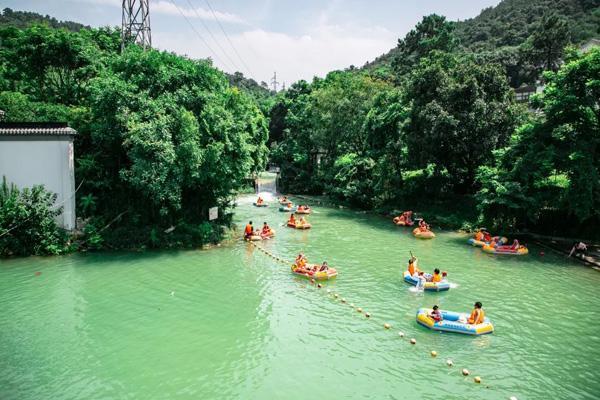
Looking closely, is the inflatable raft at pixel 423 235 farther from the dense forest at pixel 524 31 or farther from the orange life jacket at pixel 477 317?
the dense forest at pixel 524 31

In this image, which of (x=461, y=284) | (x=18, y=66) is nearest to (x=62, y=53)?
(x=18, y=66)

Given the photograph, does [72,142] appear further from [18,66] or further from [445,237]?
[445,237]

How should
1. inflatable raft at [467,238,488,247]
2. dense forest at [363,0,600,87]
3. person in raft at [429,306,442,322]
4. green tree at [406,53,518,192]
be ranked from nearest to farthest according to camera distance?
person in raft at [429,306,442,322] < inflatable raft at [467,238,488,247] < green tree at [406,53,518,192] < dense forest at [363,0,600,87]

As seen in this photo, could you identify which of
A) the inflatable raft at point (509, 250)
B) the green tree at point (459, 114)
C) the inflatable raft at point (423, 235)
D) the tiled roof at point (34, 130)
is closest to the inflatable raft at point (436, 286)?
the inflatable raft at point (509, 250)

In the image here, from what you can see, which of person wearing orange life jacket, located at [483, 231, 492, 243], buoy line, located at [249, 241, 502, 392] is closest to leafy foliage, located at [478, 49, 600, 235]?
person wearing orange life jacket, located at [483, 231, 492, 243]

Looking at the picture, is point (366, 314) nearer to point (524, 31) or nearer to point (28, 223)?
point (28, 223)

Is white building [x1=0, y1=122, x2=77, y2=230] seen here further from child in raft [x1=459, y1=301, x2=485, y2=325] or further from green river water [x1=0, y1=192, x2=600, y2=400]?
child in raft [x1=459, y1=301, x2=485, y2=325]

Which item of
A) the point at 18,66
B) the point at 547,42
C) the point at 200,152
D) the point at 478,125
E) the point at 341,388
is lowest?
the point at 341,388
